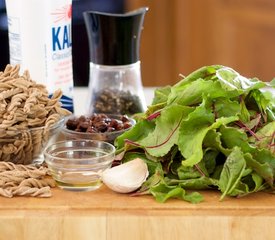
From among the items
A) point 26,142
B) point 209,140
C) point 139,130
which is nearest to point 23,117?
point 26,142

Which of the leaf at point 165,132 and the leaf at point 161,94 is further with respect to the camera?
the leaf at point 161,94

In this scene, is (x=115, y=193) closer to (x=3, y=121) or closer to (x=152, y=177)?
(x=152, y=177)

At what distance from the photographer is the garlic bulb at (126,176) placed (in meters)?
1.15

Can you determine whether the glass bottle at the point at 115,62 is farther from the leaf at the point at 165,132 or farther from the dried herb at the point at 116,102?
the leaf at the point at 165,132

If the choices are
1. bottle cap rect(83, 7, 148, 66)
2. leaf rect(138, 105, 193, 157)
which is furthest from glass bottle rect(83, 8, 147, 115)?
leaf rect(138, 105, 193, 157)

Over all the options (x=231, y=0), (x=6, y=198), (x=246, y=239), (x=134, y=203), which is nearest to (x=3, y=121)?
(x=6, y=198)

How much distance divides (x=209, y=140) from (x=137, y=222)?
0.53ft

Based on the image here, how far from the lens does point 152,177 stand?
45.8 inches

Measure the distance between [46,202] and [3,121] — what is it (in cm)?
14

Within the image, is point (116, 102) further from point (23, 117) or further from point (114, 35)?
point (23, 117)

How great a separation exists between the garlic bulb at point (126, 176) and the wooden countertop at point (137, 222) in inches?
1.9

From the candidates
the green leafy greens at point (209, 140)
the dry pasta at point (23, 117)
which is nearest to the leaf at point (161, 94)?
the green leafy greens at point (209, 140)

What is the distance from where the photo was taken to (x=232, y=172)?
1107 mm

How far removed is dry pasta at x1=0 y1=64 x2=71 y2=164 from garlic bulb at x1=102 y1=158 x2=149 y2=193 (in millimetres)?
130
